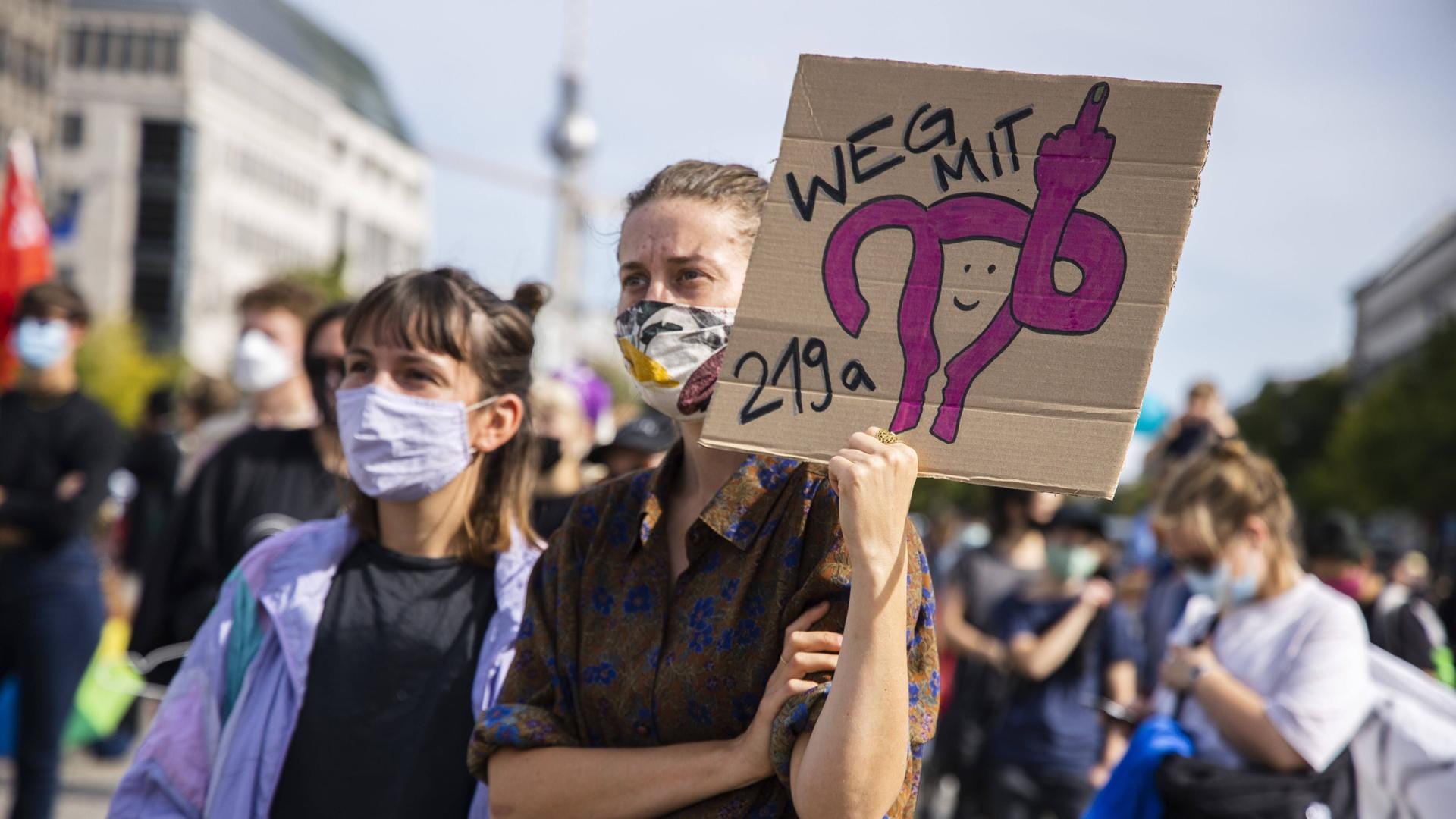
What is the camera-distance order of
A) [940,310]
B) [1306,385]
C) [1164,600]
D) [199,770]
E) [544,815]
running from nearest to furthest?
[940,310], [544,815], [199,770], [1164,600], [1306,385]

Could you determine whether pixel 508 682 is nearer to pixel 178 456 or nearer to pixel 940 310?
pixel 940 310

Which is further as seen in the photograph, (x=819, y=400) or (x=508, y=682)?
(x=508, y=682)

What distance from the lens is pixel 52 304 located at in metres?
6.49

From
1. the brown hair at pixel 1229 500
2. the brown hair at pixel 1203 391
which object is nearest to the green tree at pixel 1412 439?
the brown hair at pixel 1203 391

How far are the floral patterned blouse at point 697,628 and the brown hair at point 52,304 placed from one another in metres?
4.50

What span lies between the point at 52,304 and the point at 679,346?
472 cm

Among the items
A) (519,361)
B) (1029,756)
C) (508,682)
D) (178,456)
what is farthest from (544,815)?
(178,456)

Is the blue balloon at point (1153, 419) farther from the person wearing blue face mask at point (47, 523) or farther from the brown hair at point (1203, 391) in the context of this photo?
the person wearing blue face mask at point (47, 523)

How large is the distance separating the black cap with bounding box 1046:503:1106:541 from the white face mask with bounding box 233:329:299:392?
3.91 meters

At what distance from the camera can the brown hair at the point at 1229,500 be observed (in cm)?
495

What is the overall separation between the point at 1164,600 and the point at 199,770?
16.6ft

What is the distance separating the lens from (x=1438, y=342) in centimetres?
5366

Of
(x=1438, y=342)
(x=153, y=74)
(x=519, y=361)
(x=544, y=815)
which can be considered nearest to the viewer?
(x=544, y=815)

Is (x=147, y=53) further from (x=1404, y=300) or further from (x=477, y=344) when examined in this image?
(x=477, y=344)
